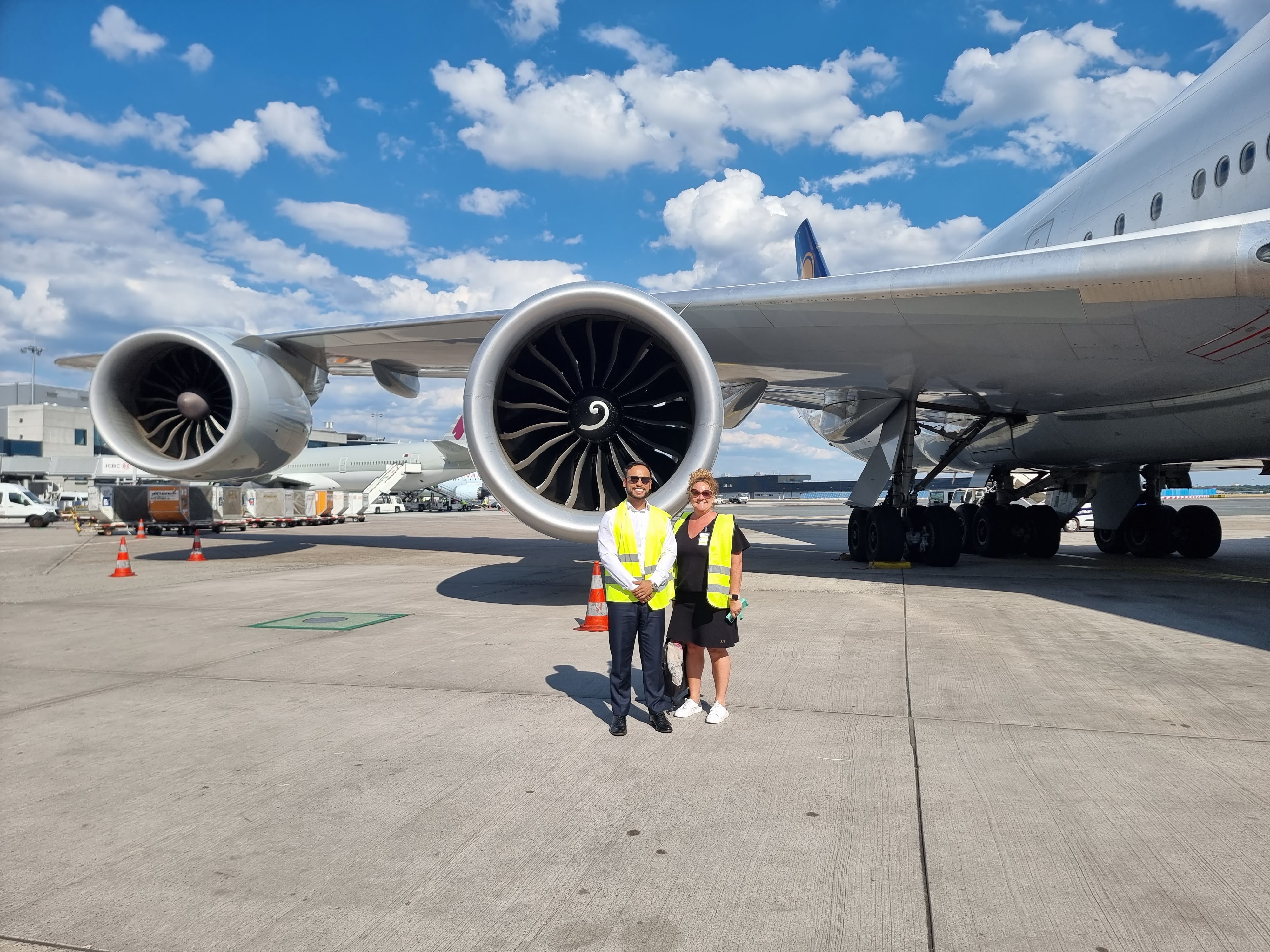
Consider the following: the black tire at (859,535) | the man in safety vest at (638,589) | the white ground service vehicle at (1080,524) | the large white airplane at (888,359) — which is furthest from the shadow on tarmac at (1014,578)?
the white ground service vehicle at (1080,524)

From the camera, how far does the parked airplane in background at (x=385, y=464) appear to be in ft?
144

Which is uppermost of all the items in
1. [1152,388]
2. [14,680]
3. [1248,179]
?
[1248,179]

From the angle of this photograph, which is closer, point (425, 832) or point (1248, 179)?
point (425, 832)

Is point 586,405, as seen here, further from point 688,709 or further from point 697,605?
point 688,709

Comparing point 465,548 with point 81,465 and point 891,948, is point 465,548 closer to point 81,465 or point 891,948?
point 891,948

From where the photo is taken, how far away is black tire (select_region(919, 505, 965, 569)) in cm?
1066

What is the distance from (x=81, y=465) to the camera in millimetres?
60281

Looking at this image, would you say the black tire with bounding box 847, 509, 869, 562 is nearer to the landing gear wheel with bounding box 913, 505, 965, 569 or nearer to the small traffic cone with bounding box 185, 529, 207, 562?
the landing gear wheel with bounding box 913, 505, 965, 569

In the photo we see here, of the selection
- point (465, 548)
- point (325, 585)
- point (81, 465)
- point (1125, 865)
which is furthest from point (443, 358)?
point (81, 465)

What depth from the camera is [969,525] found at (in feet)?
45.2

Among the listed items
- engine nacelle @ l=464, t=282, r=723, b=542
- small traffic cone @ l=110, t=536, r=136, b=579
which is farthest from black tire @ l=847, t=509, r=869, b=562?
small traffic cone @ l=110, t=536, r=136, b=579

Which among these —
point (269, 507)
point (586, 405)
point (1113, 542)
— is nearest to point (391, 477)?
point (269, 507)

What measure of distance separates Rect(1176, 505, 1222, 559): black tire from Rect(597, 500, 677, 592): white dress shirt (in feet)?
39.4

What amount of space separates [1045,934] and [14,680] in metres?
5.20
